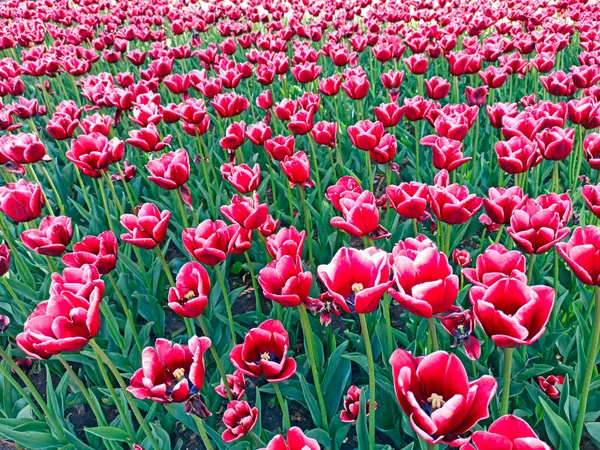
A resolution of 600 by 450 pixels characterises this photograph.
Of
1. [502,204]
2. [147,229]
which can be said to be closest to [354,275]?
[502,204]

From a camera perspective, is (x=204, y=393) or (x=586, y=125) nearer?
(x=204, y=393)

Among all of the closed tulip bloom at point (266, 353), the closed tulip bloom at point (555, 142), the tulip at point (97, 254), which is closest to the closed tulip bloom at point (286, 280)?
the closed tulip bloom at point (266, 353)

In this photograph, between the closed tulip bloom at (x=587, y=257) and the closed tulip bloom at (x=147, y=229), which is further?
the closed tulip bloom at (x=147, y=229)

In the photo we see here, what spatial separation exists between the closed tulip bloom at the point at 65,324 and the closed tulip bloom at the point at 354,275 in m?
0.77

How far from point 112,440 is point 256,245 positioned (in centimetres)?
153

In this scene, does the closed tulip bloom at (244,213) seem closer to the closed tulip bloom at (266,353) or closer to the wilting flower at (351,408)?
the closed tulip bloom at (266,353)

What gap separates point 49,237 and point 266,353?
124cm

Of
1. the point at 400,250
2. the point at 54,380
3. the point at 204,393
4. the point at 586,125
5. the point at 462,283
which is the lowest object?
the point at 54,380

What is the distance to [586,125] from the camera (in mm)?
2902

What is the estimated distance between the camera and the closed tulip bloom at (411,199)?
6.72ft

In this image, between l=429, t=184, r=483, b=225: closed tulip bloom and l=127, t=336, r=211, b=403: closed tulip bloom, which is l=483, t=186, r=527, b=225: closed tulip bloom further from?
l=127, t=336, r=211, b=403: closed tulip bloom

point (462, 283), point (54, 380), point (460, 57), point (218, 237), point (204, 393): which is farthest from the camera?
point (460, 57)

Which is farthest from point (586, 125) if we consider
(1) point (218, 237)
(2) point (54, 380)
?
(2) point (54, 380)

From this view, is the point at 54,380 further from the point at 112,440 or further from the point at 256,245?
the point at 256,245
